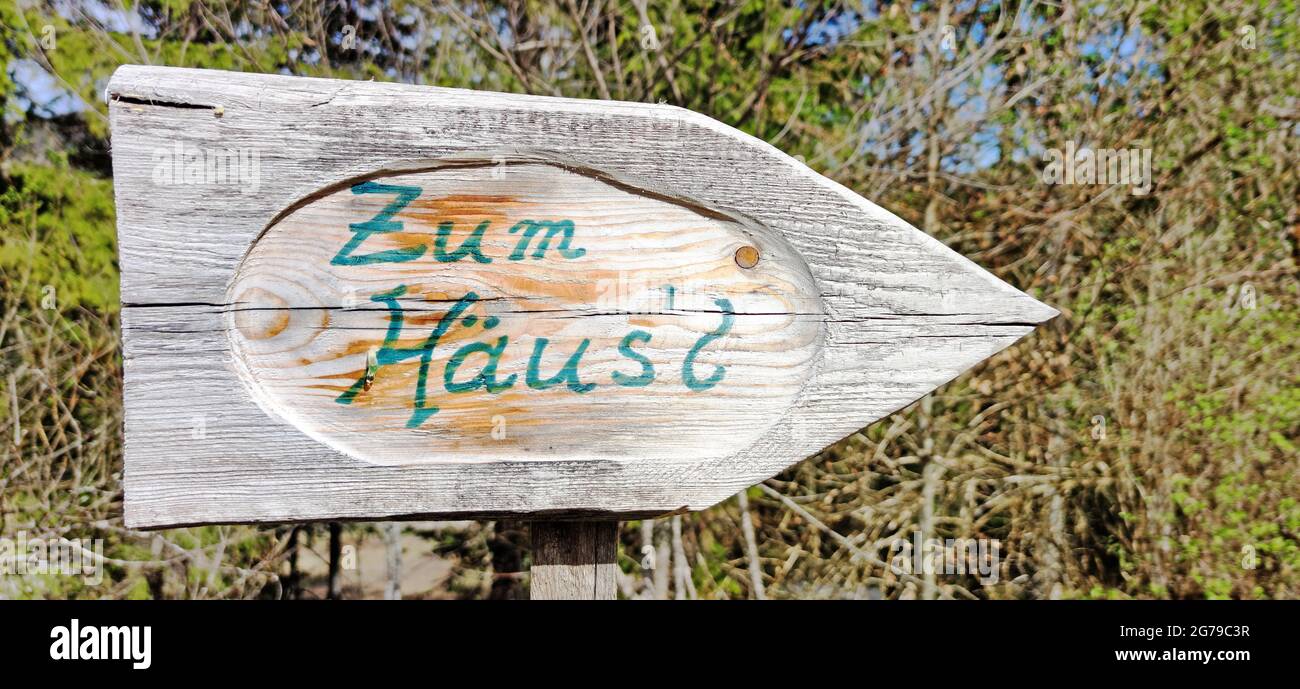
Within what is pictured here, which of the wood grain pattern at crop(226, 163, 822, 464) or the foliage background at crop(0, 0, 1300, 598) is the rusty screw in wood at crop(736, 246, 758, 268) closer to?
the wood grain pattern at crop(226, 163, 822, 464)

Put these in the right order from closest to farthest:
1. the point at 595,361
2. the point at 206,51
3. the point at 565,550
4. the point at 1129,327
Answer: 1. the point at 595,361
2. the point at 565,550
3. the point at 206,51
4. the point at 1129,327

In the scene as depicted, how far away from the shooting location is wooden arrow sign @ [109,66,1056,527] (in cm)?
104

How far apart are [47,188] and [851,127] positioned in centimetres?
294

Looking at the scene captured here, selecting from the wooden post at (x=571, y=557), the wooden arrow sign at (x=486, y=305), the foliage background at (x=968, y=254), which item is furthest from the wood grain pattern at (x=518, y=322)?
the foliage background at (x=968, y=254)

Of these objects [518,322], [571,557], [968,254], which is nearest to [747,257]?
[518,322]

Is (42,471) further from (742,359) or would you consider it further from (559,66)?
(742,359)

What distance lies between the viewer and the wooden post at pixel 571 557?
4.17ft

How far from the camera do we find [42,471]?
2783mm

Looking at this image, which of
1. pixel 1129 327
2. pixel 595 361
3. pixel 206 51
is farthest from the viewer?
pixel 1129 327

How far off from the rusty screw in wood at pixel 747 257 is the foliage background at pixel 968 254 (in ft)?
5.96

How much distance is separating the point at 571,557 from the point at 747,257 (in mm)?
579

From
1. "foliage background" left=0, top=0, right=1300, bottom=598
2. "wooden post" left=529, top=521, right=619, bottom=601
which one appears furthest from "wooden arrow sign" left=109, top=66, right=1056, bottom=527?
"foliage background" left=0, top=0, right=1300, bottom=598

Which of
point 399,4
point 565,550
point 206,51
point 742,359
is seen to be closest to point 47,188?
point 206,51

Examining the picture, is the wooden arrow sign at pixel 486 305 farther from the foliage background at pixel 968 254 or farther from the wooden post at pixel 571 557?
the foliage background at pixel 968 254
